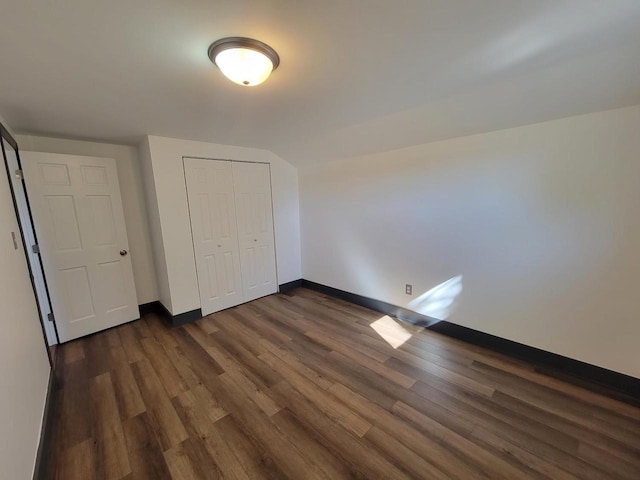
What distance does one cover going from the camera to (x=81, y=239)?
2.69 metres

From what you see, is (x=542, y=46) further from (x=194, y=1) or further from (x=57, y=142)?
(x=57, y=142)

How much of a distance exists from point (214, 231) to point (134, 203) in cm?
105

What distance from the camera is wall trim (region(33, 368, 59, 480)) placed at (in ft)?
4.33

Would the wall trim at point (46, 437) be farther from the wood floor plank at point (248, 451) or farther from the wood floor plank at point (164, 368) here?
the wood floor plank at point (248, 451)

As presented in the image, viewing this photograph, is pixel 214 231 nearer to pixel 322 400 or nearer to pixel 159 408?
pixel 159 408

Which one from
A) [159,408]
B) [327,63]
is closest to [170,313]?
[159,408]

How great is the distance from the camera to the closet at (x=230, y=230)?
9.96ft

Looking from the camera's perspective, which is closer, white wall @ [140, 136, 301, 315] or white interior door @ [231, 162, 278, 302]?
white wall @ [140, 136, 301, 315]

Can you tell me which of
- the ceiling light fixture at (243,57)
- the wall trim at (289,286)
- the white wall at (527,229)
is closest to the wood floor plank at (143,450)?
the ceiling light fixture at (243,57)

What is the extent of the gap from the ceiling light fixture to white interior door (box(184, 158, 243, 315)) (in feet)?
6.07

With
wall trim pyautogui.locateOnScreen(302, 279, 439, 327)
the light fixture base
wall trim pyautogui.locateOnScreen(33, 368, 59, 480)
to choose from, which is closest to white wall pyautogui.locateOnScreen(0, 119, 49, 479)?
wall trim pyautogui.locateOnScreen(33, 368, 59, 480)

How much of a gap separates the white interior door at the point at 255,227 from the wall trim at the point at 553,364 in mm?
2060

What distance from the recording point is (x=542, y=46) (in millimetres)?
1313

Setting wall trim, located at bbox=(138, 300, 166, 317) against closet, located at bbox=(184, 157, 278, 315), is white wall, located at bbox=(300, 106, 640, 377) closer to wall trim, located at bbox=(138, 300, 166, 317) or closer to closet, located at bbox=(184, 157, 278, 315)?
closet, located at bbox=(184, 157, 278, 315)
